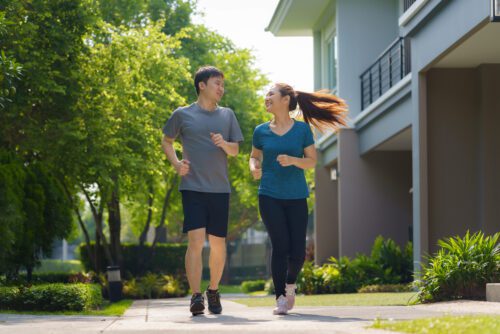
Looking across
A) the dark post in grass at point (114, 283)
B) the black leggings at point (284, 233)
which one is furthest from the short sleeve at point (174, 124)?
the dark post in grass at point (114, 283)

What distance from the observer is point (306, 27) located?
97.4 feet

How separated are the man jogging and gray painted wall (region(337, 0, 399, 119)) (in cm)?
1542

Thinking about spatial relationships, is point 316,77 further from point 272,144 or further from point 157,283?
point 272,144

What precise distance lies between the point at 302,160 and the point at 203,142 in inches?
34.8

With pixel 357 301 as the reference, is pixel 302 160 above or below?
above

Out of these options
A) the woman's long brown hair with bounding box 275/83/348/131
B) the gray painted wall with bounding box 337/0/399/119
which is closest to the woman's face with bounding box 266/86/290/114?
the woman's long brown hair with bounding box 275/83/348/131

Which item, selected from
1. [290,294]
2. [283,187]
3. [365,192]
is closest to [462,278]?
[290,294]

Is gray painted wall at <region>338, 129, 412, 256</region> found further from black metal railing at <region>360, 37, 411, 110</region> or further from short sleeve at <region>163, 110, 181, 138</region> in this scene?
short sleeve at <region>163, 110, 181, 138</region>

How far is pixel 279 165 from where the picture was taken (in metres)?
9.12

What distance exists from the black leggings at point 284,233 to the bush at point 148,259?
20.7m

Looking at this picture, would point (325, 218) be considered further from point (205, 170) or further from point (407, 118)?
point (205, 170)

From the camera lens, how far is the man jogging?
9070mm

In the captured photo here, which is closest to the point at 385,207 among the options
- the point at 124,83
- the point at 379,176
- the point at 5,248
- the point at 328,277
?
the point at 379,176

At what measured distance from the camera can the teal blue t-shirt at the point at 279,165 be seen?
909 centimetres
